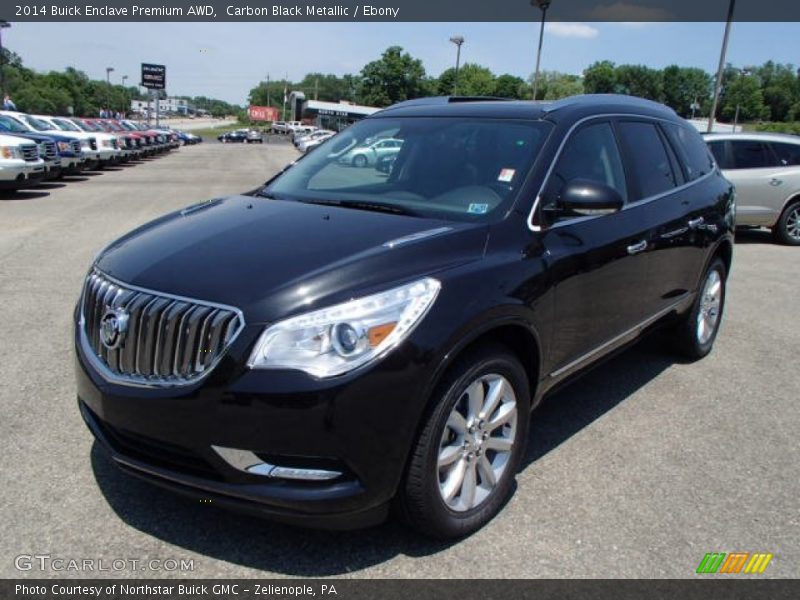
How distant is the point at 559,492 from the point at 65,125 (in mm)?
25343

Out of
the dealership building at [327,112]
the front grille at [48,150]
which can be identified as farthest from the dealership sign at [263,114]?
the front grille at [48,150]

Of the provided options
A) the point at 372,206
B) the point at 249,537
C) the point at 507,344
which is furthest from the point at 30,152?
the point at 507,344

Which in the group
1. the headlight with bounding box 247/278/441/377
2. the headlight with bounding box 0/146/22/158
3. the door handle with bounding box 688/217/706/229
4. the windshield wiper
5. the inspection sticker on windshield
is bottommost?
the headlight with bounding box 0/146/22/158

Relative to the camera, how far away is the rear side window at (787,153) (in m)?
12.0

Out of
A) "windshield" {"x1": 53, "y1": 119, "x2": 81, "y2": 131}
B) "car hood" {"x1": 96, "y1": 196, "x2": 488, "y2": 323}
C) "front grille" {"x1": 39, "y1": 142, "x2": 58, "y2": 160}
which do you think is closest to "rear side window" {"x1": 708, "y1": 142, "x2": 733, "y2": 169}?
"car hood" {"x1": 96, "y1": 196, "x2": 488, "y2": 323}

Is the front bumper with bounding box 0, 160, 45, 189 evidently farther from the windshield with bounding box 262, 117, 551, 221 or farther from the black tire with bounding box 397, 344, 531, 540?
the black tire with bounding box 397, 344, 531, 540

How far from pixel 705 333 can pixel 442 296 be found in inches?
144

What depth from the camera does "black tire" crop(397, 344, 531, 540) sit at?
2648 millimetres

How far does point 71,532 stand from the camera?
2.87 metres

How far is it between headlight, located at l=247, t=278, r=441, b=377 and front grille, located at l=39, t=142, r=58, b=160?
54.9 ft

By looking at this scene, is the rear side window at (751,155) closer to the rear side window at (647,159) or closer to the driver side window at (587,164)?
the rear side window at (647,159)

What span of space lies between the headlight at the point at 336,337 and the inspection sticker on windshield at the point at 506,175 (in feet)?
3.82

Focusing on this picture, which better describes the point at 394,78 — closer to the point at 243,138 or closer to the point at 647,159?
the point at 243,138

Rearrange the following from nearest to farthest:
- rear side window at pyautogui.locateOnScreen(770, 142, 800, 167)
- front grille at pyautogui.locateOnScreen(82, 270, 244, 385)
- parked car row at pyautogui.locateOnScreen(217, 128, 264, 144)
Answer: front grille at pyautogui.locateOnScreen(82, 270, 244, 385), rear side window at pyautogui.locateOnScreen(770, 142, 800, 167), parked car row at pyautogui.locateOnScreen(217, 128, 264, 144)
